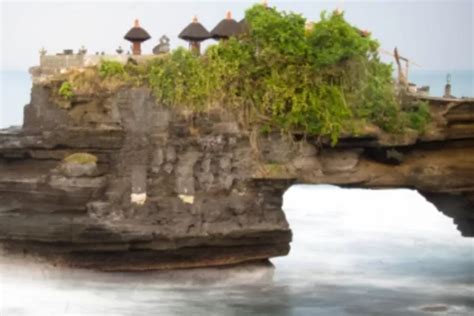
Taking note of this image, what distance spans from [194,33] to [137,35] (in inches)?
36.6

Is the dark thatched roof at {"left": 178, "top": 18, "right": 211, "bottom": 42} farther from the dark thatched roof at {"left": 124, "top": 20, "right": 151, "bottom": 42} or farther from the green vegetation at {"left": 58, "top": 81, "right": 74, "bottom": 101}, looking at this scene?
the green vegetation at {"left": 58, "top": 81, "right": 74, "bottom": 101}

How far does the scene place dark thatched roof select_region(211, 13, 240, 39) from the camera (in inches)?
859

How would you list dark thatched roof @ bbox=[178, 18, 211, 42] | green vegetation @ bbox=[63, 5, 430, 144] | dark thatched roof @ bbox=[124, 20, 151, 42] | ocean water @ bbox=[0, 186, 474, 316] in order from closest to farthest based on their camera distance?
ocean water @ bbox=[0, 186, 474, 316] < green vegetation @ bbox=[63, 5, 430, 144] < dark thatched roof @ bbox=[178, 18, 211, 42] < dark thatched roof @ bbox=[124, 20, 151, 42]

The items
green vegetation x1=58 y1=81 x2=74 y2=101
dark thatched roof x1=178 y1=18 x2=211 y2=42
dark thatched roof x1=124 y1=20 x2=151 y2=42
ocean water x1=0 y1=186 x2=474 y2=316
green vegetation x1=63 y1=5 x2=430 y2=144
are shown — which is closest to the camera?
ocean water x1=0 y1=186 x2=474 y2=316

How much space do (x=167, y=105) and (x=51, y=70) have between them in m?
2.06

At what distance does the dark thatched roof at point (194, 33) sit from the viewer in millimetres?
22031

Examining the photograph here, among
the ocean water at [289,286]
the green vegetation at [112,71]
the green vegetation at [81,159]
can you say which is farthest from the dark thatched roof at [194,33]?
the ocean water at [289,286]

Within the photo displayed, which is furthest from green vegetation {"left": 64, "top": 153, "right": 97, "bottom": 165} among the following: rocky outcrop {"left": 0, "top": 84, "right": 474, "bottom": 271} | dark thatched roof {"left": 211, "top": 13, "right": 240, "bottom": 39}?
dark thatched roof {"left": 211, "top": 13, "right": 240, "bottom": 39}

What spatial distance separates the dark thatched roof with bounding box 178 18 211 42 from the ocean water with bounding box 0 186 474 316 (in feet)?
11.9

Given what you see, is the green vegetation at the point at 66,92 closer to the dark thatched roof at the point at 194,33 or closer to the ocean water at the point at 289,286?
the dark thatched roof at the point at 194,33

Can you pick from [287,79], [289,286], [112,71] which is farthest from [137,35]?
[289,286]

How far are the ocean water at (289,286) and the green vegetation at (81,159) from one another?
6.18ft

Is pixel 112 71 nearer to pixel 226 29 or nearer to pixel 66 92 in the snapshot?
pixel 66 92

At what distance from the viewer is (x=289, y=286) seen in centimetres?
2256
